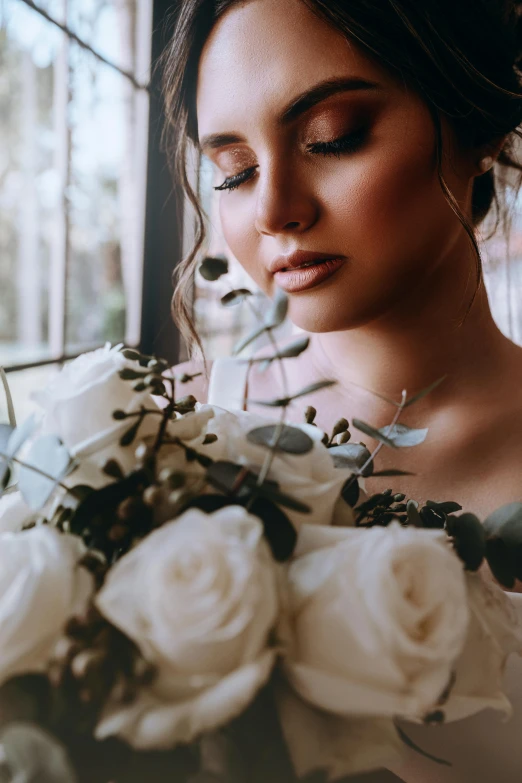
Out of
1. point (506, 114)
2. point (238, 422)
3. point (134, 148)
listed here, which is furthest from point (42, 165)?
point (238, 422)

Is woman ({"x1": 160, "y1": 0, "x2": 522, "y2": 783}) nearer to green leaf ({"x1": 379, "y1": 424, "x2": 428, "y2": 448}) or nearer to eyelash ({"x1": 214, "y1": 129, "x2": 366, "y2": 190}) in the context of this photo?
eyelash ({"x1": 214, "y1": 129, "x2": 366, "y2": 190})

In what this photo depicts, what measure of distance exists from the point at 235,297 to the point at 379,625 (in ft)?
0.90

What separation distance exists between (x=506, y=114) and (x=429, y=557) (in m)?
0.91

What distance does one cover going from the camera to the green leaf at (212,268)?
502 millimetres

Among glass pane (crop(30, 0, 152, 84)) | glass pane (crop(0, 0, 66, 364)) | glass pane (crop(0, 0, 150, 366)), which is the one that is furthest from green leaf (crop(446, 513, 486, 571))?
glass pane (crop(0, 0, 66, 364))

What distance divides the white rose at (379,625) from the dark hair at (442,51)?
0.72m

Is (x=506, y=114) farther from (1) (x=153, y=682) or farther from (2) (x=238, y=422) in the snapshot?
(1) (x=153, y=682)

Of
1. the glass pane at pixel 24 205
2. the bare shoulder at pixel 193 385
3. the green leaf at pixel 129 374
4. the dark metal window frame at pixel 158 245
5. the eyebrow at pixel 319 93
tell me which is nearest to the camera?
the green leaf at pixel 129 374

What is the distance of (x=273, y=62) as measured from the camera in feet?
2.77

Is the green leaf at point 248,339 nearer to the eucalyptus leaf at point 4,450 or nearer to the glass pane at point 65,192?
the eucalyptus leaf at point 4,450

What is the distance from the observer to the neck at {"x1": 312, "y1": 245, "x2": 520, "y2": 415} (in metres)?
1.11

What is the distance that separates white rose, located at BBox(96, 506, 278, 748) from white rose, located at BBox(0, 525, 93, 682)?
0.03 meters

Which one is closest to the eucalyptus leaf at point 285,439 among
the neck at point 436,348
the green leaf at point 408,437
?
the green leaf at point 408,437

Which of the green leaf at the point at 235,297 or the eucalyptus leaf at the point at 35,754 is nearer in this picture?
the eucalyptus leaf at the point at 35,754
